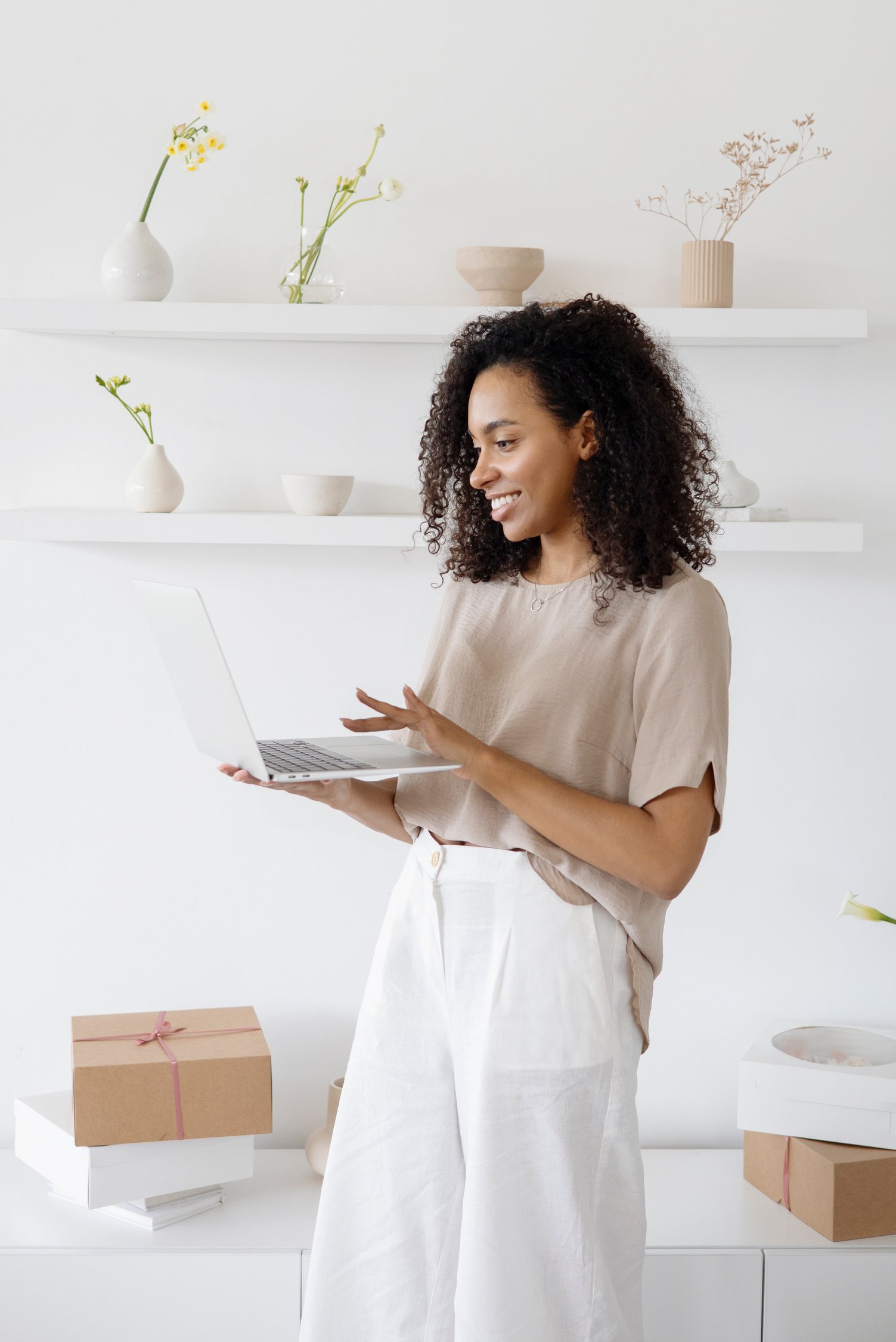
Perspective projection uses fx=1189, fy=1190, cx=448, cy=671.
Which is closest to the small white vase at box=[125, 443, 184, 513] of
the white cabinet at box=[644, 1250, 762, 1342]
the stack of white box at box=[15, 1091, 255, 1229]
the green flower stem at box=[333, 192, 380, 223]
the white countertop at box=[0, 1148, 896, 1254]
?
the green flower stem at box=[333, 192, 380, 223]

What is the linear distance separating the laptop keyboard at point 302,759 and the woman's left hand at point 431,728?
0.04 m

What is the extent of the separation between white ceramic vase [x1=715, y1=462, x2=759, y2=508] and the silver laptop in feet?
2.85

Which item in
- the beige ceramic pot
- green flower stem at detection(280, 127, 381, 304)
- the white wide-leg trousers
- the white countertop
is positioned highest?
green flower stem at detection(280, 127, 381, 304)

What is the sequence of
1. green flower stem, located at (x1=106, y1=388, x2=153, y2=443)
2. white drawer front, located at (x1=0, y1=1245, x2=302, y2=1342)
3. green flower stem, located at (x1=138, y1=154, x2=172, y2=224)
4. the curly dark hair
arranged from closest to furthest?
the curly dark hair < white drawer front, located at (x1=0, y1=1245, x2=302, y2=1342) < green flower stem, located at (x1=138, y1=154, x2=172, y2=224) < green flower stem, located at (x1=106, y1=388, x2=153, y2=443)

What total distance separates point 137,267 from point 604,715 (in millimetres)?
1163

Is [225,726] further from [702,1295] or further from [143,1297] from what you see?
[702,1295]

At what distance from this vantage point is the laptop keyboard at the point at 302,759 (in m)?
1.14

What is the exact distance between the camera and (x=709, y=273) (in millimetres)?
1914

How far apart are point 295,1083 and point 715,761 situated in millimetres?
1300

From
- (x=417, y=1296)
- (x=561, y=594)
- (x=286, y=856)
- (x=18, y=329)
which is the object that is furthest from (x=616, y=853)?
(x=18, y=329)

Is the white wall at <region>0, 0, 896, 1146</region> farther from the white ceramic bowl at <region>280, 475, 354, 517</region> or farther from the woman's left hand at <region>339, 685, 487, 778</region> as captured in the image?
the woman's left hand at <region>339, 685, 487, 778</region>

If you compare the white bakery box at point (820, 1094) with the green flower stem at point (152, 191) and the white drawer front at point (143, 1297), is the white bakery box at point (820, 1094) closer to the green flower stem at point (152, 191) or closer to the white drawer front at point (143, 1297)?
the white drawer front at point (143, 1297)

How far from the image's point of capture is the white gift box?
5.87 ft

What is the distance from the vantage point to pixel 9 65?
1.99 meters
